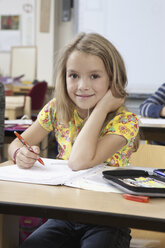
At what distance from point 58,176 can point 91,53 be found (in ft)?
1.76

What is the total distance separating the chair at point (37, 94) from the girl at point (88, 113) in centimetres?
308

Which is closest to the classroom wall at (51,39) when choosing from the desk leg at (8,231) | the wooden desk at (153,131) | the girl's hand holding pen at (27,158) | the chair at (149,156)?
the wooden desk at (153,131)

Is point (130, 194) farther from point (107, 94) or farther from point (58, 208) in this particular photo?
point (107, 94)

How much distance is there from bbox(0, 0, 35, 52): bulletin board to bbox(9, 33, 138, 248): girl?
15.3 feet

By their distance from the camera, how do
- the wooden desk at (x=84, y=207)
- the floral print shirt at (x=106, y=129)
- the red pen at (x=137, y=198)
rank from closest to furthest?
the wooden desk at (x=84, y=207) < the red pen at (x=137, y=198) < the floral print shirt at (x=106, y=129)

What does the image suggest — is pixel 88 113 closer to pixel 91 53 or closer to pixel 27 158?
pixel 91 53

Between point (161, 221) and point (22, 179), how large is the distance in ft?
1.32

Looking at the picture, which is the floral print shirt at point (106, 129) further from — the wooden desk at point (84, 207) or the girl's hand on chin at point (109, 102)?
the wooden desk at point (84, 207)

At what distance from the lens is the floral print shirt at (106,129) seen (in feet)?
4.28

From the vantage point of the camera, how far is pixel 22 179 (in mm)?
935

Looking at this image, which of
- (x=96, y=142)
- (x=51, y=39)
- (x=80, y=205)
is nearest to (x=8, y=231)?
(x=80, y=205)

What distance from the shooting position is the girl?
47.1 inches

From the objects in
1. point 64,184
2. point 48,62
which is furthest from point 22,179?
point 48,62

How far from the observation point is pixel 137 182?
875 mm
